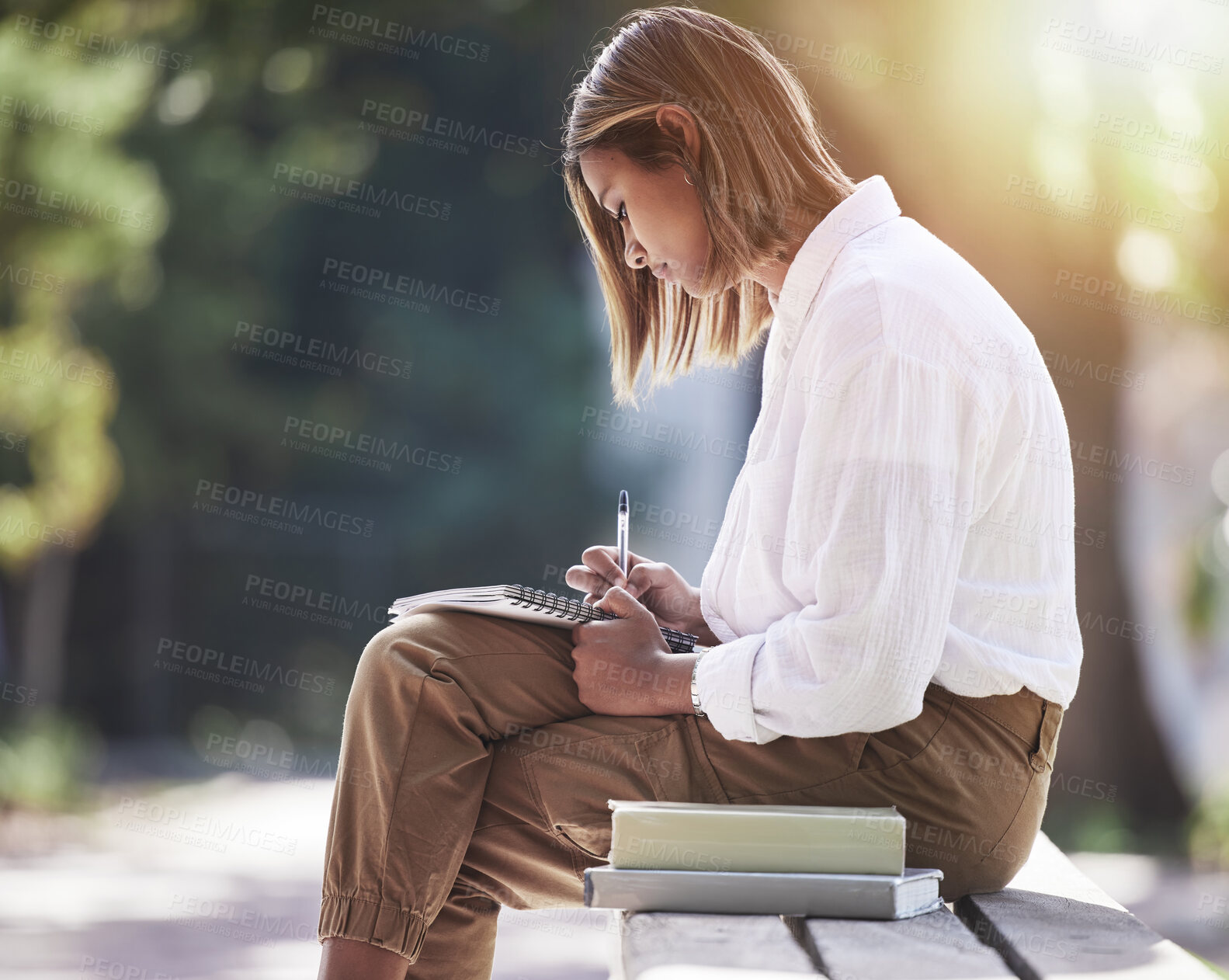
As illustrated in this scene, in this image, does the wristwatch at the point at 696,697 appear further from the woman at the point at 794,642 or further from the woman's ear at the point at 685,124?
the woman's ear at the point at 685,124

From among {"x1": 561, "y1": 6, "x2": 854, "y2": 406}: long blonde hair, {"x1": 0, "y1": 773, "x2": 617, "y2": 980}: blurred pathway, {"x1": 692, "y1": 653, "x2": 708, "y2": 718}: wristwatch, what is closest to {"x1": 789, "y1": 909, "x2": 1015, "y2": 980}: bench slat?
{"x1": 692, "y1": 653, "x2": 708, "y2": 718}: wristwatch

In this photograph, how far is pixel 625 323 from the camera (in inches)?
85.5

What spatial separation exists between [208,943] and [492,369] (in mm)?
3769

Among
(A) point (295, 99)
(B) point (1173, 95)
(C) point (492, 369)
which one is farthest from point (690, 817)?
(A) point (295, 99)

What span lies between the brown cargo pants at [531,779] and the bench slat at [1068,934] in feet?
0.20

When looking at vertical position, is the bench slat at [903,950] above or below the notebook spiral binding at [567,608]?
below

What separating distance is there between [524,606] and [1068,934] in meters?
0.71

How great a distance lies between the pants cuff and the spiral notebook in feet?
1.19

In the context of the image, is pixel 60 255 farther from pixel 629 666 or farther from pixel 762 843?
pixel 762 843

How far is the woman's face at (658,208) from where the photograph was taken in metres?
1.71

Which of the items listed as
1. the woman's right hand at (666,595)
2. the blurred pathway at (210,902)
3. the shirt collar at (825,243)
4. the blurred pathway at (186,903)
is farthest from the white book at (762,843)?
the blurred pathway at (186,903)

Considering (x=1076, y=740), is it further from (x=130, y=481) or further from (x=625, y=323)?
(x=130, y=481)

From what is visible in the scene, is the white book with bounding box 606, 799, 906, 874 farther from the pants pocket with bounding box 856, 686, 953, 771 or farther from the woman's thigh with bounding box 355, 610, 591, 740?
the woman's thigh with bounding box 355, 610, 591, 740

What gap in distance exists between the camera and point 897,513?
1256mm
